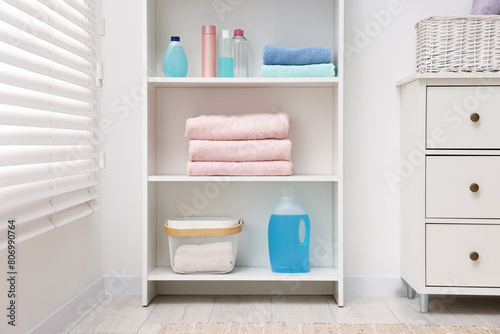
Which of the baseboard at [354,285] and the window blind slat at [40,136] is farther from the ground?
the window blind slat at [40,136]

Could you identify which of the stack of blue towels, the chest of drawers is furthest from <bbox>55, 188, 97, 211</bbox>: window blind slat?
the chest of drawers

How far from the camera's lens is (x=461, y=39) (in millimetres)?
1611

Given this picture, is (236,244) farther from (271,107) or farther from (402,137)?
(402,137)

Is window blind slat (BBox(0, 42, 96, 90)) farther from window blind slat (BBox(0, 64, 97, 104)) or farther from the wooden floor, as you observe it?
the wooden floor

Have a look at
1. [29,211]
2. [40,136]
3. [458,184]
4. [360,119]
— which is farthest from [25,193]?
[458,184]

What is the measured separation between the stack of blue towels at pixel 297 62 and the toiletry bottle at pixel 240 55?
12 centimetres

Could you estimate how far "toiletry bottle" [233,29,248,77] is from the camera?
177cm

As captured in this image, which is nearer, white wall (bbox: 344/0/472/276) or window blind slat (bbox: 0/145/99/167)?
window blind slat (bbox: 0/145/99/167)

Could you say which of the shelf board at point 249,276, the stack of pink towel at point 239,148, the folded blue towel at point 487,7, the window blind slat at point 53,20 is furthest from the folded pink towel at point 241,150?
the folded blue towel at point 487,7

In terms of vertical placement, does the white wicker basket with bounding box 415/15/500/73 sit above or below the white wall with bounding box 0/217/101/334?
above

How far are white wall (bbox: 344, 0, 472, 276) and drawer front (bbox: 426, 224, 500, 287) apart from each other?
0.86ft

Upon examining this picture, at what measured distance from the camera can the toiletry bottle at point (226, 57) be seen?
5.74ft

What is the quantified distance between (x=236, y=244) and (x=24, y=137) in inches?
32.6

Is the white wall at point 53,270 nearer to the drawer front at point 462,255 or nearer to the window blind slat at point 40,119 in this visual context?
the window blind slat at point 40,119
